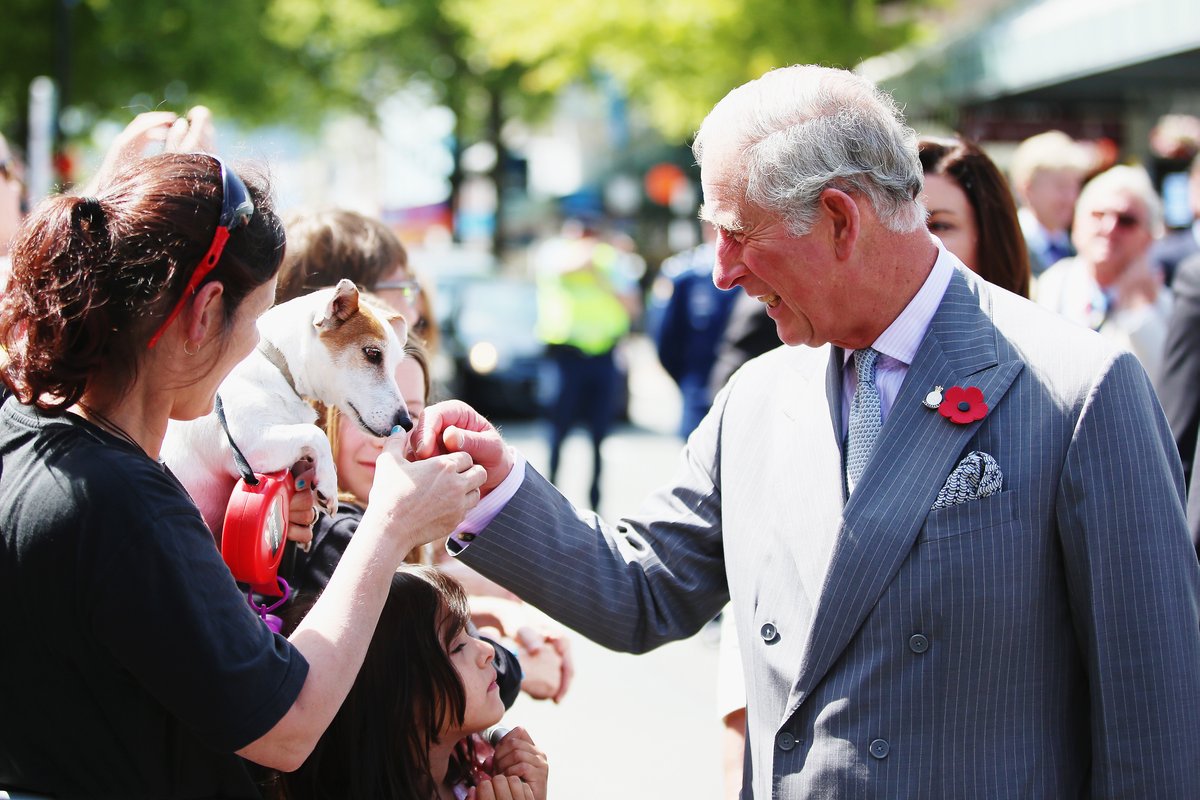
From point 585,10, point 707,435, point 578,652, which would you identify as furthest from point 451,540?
point 585,10

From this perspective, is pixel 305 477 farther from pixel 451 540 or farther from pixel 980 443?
pixel 980 443

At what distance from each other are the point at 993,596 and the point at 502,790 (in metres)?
1.06

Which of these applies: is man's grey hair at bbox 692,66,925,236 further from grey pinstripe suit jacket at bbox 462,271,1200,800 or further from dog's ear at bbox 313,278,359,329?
dog's ear at bbox 313,278,359,329

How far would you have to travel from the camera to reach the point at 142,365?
194 centimetres

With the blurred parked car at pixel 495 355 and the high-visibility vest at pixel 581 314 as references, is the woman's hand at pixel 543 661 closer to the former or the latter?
the high-visibility vest at pixel 581 314

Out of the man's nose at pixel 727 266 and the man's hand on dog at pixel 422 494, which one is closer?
the man's hand on dog at pixel 422 494

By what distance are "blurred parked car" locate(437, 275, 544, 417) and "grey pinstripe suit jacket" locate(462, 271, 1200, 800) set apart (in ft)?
43.2

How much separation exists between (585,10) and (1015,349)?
19.1 meters

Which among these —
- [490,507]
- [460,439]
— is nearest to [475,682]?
[490,507]

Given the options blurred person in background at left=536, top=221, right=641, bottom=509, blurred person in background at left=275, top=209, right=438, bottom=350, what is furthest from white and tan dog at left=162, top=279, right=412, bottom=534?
blurred person in background at left=536, top=221, right=641, bottom=509

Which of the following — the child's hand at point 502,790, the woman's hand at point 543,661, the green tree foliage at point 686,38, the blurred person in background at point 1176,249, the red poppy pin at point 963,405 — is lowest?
the child's hand at point 502,790

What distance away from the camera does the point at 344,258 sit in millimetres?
3451

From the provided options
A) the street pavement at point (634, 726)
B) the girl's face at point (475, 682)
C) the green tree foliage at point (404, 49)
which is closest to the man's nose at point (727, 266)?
the girl's face at point (475, 682)

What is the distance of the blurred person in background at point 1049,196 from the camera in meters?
7.86
